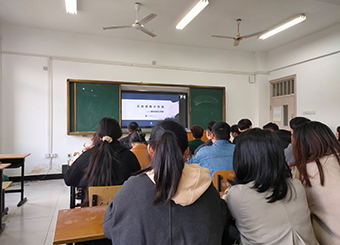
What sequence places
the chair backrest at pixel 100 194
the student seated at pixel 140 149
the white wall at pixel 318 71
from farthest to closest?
the white wall at pixel 318 71 → the student seated at pixel 140 149 → the chair backrest at pixel 100 194

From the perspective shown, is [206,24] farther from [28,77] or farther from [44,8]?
[28,77]

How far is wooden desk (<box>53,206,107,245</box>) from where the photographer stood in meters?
0.98

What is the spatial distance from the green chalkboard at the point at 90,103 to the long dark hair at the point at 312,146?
13.6ft

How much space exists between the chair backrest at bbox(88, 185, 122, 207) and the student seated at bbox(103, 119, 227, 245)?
475 mm

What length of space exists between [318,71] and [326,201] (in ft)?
15.4

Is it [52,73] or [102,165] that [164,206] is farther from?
[52,73]

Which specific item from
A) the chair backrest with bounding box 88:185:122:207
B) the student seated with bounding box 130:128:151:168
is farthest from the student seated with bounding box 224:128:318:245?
the student seated with bounding box 130:128:151:168

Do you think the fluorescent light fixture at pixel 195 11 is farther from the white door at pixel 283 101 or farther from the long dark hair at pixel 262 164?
the white door at pixel 283 101

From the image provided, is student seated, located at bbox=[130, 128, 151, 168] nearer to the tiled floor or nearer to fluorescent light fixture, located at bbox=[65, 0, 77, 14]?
the tiled floor

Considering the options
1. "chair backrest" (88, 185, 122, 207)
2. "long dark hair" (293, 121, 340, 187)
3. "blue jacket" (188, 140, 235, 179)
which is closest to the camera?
"long dark hair" (293, 121, 340, 187)

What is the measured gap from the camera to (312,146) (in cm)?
129

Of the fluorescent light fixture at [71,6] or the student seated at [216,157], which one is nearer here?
the student seated at [216,157]

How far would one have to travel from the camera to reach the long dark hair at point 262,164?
3.33 feet

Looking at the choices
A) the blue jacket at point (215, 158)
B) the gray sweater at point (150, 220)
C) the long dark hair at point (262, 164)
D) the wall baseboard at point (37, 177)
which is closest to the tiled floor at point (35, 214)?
the wall baseboard at point (37, 177)
